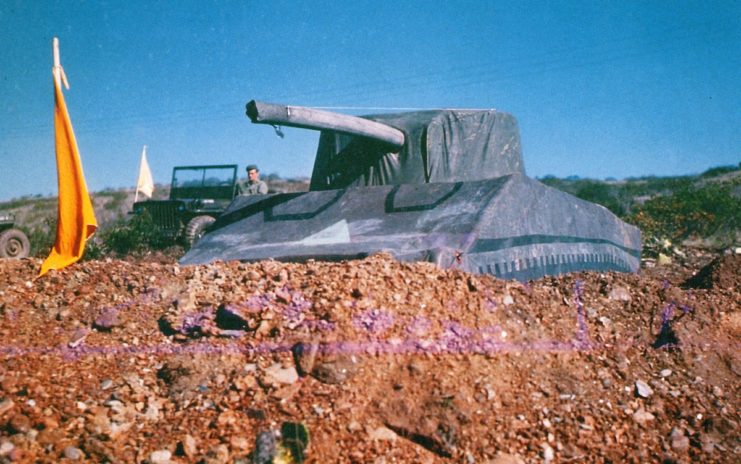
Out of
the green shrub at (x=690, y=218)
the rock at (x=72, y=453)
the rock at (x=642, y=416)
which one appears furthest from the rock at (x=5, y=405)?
the green shrub at (x=690, y=218)

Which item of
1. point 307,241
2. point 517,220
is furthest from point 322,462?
point 517,220

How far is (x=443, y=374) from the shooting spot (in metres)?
2.69

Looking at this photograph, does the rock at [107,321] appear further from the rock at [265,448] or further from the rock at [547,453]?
the rock at [547,453]

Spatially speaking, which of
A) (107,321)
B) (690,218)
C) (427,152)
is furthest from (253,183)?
(690,218)

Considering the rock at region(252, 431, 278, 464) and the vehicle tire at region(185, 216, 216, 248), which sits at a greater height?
the vehicle tire at region(185, 216, 216, 248)

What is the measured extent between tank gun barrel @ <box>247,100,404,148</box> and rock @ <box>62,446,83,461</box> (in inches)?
107

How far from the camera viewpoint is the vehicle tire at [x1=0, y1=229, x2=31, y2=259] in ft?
32.5

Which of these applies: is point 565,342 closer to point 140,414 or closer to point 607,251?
point 140,414

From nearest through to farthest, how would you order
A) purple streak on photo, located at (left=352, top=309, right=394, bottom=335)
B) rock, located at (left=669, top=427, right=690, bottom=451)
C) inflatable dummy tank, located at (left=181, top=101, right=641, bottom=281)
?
rock, located at (left=669, top=427, right=690, bottom=451) < purple streak on photo, located at (left=352, top=309, right=394, bottom=335) < inflatable dummy tank, located at (left=181, top=101, right=641, bottom=281)

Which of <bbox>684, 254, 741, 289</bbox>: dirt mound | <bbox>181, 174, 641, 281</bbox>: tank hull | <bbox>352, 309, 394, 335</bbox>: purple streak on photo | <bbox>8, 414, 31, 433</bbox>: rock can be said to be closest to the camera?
<bbox>8, 414, 31, 433</bbox>: rock

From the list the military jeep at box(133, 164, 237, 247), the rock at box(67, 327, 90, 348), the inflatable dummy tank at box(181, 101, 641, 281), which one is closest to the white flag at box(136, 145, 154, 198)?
the military jeep at box(133, 164, 237, 247)

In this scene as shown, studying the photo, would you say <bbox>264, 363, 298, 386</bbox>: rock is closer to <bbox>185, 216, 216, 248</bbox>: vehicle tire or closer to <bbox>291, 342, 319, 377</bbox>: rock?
<bbox>291, 342, 319, 377</bbox>: rock

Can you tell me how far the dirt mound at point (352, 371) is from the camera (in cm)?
234

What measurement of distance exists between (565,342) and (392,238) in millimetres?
1593
